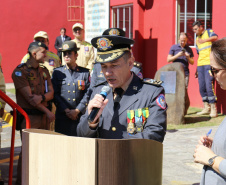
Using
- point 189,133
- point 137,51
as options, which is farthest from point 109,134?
point 137,51

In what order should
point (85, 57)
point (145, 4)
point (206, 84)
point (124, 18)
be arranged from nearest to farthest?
point (85, 57) → point (206, 84) → point (145, 4) → point (124, 18)

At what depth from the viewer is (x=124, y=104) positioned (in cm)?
315

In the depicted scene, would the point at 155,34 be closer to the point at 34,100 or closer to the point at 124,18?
the point at 124,18

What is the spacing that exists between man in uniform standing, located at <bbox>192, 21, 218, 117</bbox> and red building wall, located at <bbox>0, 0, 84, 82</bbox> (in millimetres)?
10940

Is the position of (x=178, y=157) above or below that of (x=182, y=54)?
below

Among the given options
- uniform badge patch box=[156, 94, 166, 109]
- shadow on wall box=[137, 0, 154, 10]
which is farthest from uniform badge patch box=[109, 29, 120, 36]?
shadow on wall box=[137, 0, 154, 10]

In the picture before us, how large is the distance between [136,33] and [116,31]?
11142 mm

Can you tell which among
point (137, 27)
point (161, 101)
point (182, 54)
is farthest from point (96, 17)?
point (161, 101)

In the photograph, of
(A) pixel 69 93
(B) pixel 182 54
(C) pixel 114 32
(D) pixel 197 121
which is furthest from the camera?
(B) pixel 182 54

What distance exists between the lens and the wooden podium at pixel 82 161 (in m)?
2.18

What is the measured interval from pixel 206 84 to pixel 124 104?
7909 mm

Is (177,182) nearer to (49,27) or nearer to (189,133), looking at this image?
(189,133)

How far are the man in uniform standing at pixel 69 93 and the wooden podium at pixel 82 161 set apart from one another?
13.1 feet

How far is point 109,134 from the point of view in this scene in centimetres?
308
